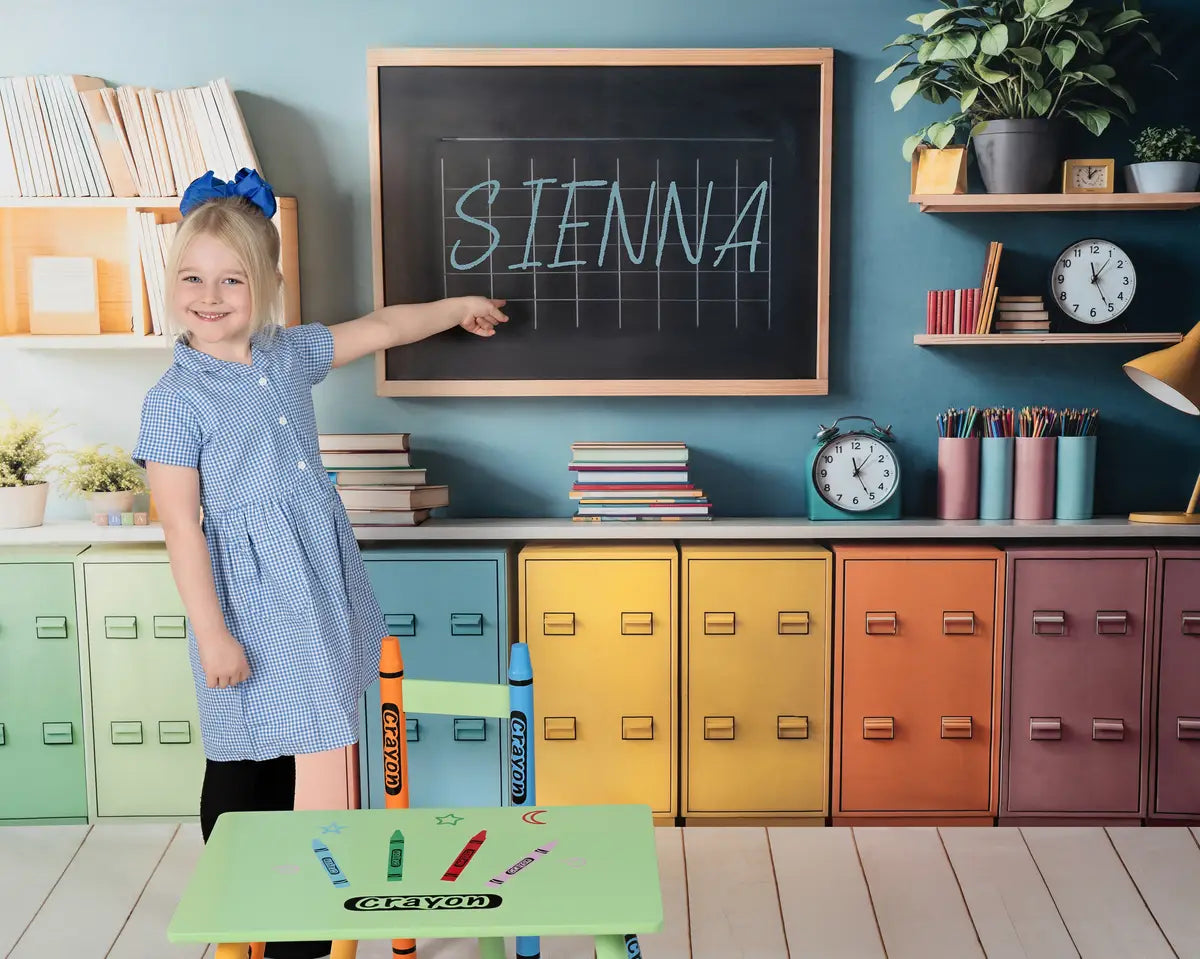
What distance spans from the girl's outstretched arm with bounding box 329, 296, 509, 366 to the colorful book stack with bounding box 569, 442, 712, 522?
1.32 feet

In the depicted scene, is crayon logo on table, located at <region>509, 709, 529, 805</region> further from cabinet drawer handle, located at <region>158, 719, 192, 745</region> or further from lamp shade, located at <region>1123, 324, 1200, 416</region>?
lamp shade, located at <region>1123, 324, 1200, 416</region>

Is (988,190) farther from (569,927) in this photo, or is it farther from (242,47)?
(569,927)

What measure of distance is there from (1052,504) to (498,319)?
58.4 inches

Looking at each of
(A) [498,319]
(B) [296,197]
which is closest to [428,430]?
(A) [498,319]

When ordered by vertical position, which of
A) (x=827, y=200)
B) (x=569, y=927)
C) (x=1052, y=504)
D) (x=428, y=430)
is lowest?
(x=569, y=927)

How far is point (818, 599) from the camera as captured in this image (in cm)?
275

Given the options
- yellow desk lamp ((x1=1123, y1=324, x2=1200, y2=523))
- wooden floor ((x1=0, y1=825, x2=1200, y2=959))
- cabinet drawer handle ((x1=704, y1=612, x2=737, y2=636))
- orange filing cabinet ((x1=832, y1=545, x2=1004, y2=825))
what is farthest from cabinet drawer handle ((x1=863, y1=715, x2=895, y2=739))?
yellow desk lamp ((x1=1123, y1=324, x2=1200, y2=523))

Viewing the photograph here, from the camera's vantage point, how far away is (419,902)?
4.11 feet

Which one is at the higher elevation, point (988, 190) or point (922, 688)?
point (988, 190)

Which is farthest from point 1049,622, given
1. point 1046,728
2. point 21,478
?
point 21,478

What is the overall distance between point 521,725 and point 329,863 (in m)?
0.33

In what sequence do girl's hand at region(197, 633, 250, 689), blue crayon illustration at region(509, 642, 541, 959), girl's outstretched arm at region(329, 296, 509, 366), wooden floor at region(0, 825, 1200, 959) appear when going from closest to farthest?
blue crayon illustration at region(509, 642, 541, 959) → girl's hand at region(197, 633, 250, 689) → wooden floor at region(0, 825, 1200, 959) → girl's outstretched arm at region(329, 296, 509, 366)

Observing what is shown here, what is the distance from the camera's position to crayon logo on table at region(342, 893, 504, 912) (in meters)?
1.24

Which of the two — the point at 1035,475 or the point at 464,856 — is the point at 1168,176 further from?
the point at 464,856
